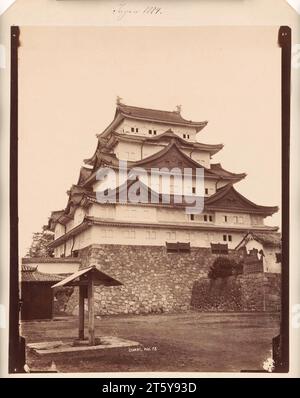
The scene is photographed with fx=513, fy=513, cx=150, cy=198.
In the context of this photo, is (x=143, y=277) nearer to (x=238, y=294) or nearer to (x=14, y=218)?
(x=238, y=294)

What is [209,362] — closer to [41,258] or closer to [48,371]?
[48,371]

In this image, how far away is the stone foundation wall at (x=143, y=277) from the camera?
3426mm

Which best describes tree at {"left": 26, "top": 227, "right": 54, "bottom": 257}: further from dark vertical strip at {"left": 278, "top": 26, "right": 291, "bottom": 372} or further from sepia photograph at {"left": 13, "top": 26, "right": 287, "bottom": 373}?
dark vertical strip at {"left": 278, "top": 26, "right": 291, "bottom": 372}

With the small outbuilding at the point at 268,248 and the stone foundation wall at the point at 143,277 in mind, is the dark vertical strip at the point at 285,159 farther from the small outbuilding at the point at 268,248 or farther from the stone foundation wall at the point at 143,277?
the stone foundation wall at the point at 143,277

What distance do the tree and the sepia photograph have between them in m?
0.01

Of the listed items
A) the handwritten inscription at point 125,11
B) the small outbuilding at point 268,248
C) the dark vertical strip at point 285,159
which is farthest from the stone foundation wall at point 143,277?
the handwritten inscription at point 125,11

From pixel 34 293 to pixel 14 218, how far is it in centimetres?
51

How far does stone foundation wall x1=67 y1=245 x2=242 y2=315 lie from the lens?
11.2 feet

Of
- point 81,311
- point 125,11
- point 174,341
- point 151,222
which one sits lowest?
point 174,341

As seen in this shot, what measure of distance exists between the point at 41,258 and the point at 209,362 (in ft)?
4.28

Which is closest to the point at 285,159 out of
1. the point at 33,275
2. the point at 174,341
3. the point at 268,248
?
the point at 268,248

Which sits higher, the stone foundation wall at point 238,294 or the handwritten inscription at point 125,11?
the handwritten inscription at point 125,11

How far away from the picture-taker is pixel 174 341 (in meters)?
3.38

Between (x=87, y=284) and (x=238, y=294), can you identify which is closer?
(x=87, y=284)
